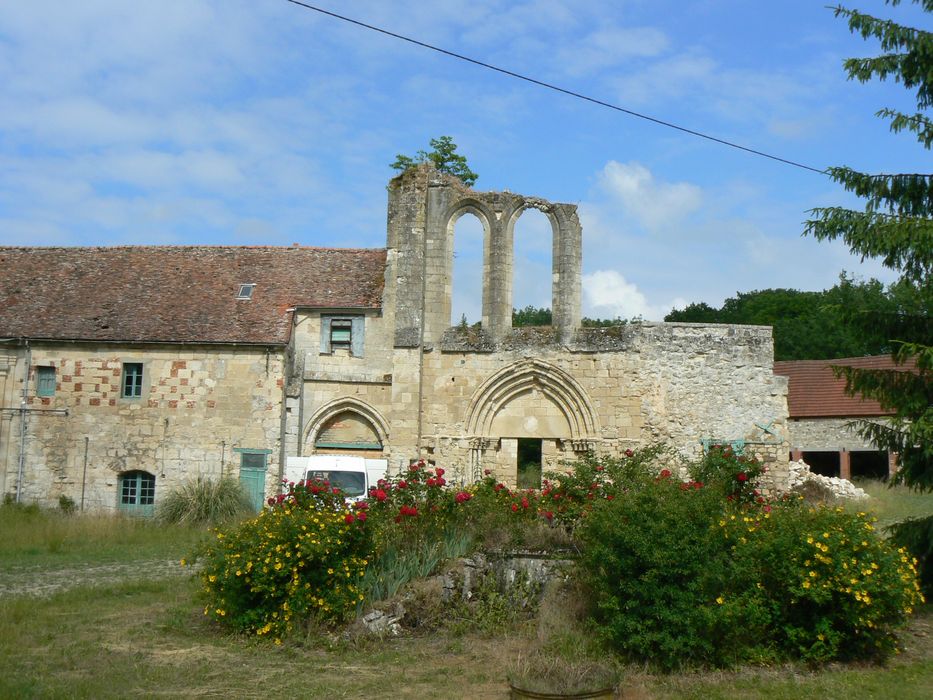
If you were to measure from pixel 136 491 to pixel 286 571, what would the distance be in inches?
473

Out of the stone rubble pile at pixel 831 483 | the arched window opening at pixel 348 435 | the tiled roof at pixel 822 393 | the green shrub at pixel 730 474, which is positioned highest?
the tiled roof at pixel 822 393

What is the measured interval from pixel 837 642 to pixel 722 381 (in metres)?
10.9

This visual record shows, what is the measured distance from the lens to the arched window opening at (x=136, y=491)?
60.3ft

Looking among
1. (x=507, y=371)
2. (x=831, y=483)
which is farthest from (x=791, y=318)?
(x=507, y=371)

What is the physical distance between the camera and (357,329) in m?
18.8

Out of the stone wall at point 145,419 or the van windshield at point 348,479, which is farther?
the stone wall at point 145,419

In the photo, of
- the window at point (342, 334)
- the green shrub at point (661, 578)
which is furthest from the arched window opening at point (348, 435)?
the green shrub at point (661, 578)

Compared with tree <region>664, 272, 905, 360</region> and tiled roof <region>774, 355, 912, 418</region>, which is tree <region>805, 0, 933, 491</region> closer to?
tiled roof <region>774, 355, 912, 418</region>

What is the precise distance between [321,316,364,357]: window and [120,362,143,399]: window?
13.0 feet

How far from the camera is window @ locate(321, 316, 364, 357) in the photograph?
61.8 ft

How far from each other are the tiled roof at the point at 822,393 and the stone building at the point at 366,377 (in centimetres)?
1065

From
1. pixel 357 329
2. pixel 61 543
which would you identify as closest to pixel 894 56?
pixel 357 329

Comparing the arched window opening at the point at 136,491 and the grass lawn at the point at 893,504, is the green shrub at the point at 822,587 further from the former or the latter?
the arched window opening at the point at 136,491

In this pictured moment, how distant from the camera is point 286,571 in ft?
25.6
